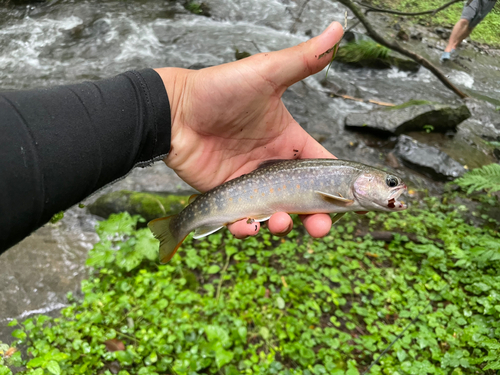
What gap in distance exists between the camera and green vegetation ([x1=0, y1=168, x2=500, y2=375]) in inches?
134

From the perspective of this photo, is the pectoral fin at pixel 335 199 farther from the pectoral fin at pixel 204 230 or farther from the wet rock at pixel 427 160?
the wet rock at pixel 427 160

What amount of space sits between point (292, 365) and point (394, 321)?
54.6 inches

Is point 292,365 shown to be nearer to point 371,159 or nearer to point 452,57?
point 371,159

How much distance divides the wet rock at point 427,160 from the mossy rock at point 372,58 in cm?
480

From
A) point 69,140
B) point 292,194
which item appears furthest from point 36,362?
point 292,194

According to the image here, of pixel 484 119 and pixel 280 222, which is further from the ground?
pixel 280 222

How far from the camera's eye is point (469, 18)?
5859 mm

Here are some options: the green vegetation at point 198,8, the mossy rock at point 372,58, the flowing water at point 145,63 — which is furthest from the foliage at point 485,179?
the green vegetation at point 198,8

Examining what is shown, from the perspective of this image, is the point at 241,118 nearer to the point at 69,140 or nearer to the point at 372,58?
the point at 69,140

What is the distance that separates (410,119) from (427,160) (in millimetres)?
1441

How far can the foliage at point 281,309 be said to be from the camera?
3406mm

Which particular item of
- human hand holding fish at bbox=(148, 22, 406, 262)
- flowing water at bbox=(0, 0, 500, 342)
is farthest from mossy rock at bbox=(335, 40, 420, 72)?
human hand holding fish at bbox=(148, 22, 406, 262)

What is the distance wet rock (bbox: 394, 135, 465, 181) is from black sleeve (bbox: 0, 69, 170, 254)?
20.6 ft

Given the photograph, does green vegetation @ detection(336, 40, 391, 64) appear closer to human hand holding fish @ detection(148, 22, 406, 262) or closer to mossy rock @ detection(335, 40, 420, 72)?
mossy rock @ detection(335, 40, 420, 72)
